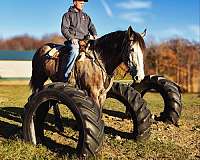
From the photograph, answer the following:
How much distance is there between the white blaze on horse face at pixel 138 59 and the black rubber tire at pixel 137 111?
53.3 inches

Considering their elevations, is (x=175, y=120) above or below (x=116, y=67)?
below

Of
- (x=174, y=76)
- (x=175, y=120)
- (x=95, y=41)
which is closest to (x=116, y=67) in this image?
(x=95, y=41)

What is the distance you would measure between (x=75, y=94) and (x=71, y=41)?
73.6 inches

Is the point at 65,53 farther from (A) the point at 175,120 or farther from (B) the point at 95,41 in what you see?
(A) the point at 175,120

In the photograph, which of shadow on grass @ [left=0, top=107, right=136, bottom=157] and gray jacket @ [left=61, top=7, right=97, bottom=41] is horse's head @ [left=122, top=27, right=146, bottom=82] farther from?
shadow on grass @ [left=0, top=107, right=136, bottom=157]

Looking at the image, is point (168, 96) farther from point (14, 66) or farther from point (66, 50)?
point (14, 66)

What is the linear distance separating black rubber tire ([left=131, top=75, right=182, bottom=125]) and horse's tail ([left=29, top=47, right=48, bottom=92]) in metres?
2.42

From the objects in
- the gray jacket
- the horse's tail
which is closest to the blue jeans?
the gray jacket

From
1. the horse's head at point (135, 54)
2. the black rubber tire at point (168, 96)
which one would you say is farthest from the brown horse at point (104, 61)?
the black rubber tire at point (168, 96)

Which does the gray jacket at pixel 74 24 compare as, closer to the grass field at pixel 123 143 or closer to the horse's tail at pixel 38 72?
the horse's tail at pixel 38 72

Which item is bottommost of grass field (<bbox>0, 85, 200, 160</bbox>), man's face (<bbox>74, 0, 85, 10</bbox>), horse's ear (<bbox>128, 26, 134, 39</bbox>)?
grass field (<bbox>0, 85, 200, 160</bbox>)

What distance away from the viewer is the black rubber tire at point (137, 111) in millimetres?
8320

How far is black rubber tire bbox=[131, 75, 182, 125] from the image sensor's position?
406 inches

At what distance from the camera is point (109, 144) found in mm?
7910
